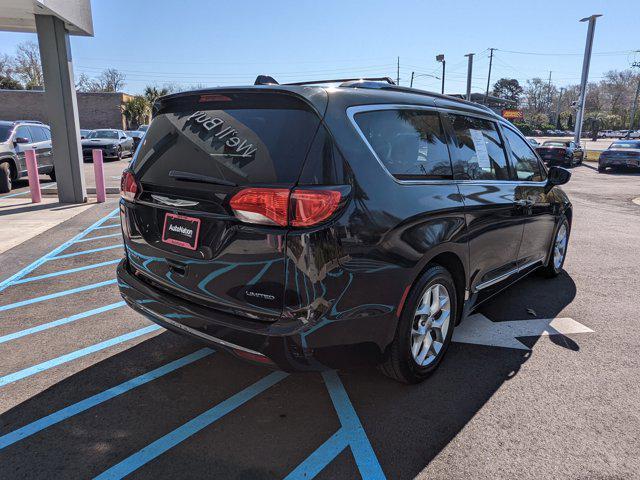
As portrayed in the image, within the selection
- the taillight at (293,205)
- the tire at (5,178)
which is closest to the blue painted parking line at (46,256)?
the taillight at (293,205)

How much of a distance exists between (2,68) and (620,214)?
8178 cm

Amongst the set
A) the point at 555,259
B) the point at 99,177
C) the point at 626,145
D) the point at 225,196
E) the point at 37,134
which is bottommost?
the point at 555,259

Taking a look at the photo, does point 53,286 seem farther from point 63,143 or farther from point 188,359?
point 63,143

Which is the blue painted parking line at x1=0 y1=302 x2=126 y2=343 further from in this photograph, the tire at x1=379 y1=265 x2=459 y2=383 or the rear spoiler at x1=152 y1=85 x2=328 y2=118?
the tire at x1=379 y1=265 x2=459 y2=383

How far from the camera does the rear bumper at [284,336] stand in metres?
2.30

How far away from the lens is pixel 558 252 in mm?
5230

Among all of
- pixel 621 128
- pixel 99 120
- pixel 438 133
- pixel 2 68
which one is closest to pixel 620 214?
pixel 438 133

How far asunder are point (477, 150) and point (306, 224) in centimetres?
189

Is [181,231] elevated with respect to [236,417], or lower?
elevated

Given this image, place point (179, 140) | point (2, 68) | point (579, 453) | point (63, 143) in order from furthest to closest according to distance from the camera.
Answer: point (2, 68) < point (63, 143) < point (179, 140) < point (579, 453)

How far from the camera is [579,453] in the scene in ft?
7.99

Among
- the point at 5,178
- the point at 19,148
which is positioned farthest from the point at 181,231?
the point at 19,148

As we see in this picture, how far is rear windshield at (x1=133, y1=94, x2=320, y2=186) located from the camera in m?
2.33

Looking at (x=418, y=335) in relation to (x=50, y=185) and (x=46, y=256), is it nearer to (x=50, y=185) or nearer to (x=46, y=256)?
(x=46, y=256)
